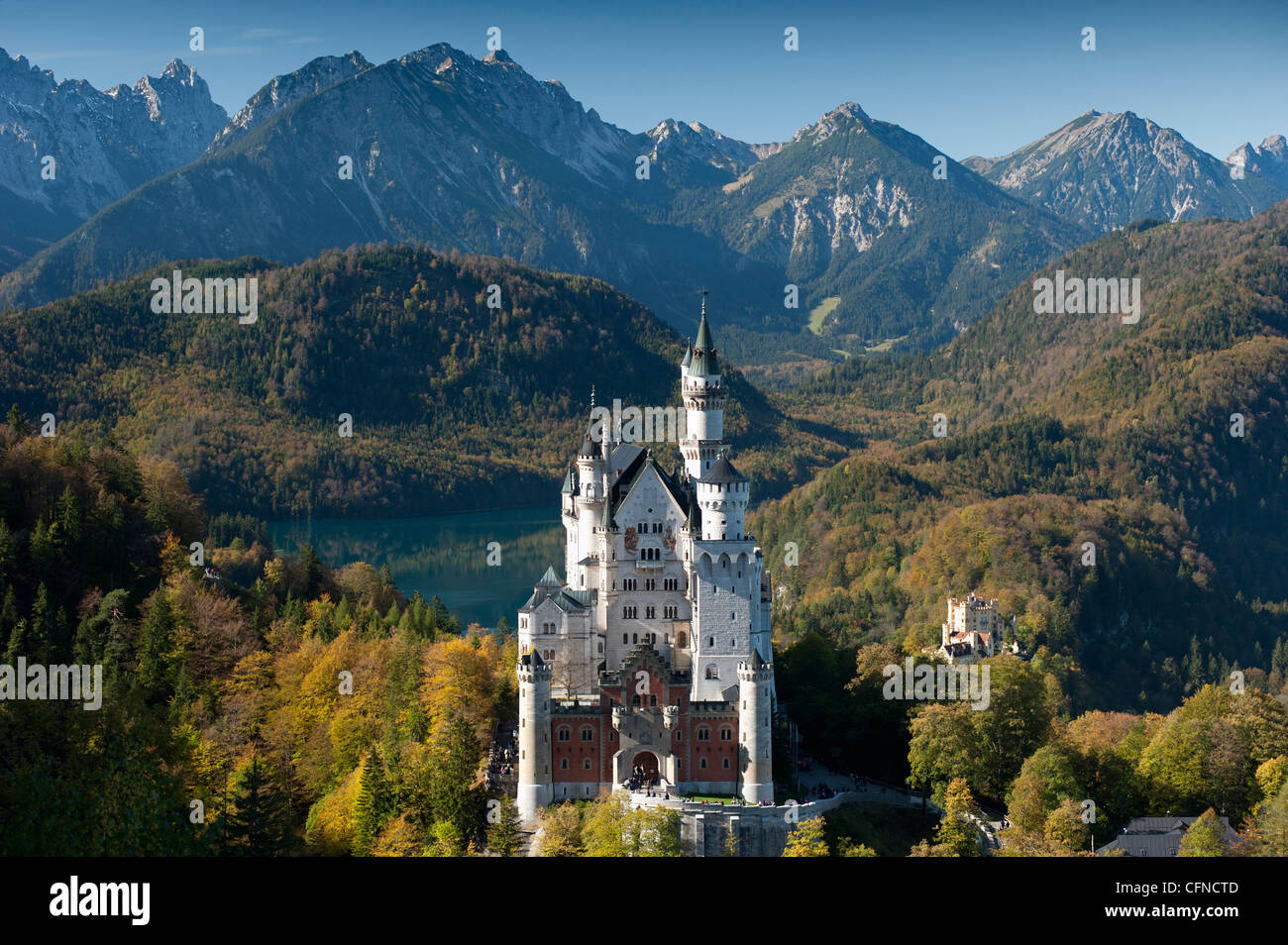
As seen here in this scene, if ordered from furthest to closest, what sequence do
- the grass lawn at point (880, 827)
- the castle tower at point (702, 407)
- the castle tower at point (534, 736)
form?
the castle tower at point (702, 407)
the castle tower at point (534, 736)
the grass lawn at point (880, 827)

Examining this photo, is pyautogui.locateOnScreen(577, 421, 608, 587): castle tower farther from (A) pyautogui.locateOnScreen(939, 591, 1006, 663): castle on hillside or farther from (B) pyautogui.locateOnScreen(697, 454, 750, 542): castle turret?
(A) pyautogui.locateOnScreen(939, 591, 1006, 663): castle on hillside

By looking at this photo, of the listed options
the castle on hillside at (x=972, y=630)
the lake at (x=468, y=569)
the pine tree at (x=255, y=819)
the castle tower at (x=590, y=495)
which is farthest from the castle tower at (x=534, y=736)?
the lake at (x=468, y=569)

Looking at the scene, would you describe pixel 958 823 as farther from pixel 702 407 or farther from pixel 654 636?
pixel 702 407

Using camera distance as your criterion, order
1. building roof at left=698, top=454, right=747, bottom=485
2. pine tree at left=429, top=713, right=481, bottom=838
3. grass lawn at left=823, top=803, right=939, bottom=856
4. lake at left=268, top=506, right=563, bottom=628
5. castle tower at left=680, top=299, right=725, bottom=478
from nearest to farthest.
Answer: grass lawn at left=823, top=803, right=939, bottom=856
pine tree at left=429, top=713, right=481, bottom=838
building roof at left=698, top=454, right=747, bottom=485
castle tower at left=680, top=299, right=725, bottom=478
lake at left=268, top=506, right=563, bottom=628

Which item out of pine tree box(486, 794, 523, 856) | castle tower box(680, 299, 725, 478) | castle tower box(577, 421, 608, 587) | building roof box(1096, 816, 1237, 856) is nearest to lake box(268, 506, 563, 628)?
castle tower box(577, 421, 608, 587)

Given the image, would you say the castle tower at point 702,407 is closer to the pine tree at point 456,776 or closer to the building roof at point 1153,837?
the pine tree at point 456,776

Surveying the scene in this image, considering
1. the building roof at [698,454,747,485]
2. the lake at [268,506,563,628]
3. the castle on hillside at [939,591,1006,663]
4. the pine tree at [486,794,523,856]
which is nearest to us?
the pine tree at [486,794,523,856]

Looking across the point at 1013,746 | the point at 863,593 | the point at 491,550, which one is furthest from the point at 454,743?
the point at 491,550
